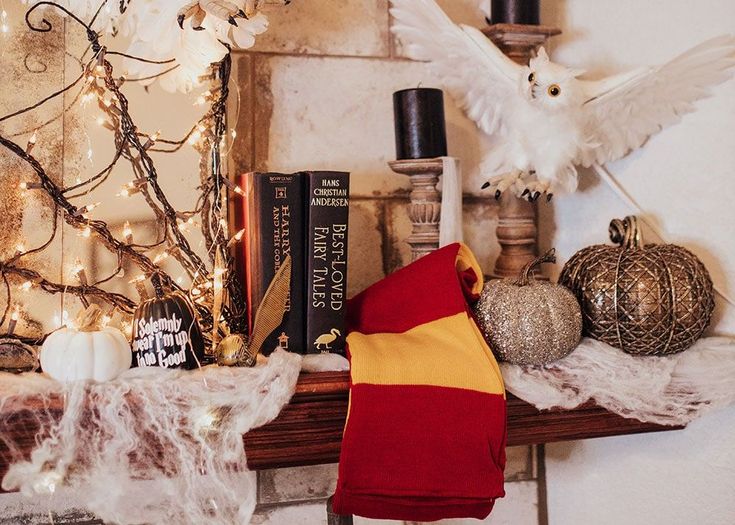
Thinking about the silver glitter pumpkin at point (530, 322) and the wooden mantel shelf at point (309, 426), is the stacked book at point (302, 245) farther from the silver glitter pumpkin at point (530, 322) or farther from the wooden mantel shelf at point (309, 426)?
the silver glitter pumpkin at point (530, 322)

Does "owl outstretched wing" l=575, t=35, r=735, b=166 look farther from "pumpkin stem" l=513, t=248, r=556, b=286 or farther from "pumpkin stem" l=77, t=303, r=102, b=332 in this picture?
"pumpkin stem" l=77, t=303, r=102, b=332

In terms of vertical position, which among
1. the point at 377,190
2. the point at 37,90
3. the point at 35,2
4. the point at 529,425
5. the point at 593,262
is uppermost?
the point at 35,2

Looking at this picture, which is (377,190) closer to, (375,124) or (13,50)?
(375,124)

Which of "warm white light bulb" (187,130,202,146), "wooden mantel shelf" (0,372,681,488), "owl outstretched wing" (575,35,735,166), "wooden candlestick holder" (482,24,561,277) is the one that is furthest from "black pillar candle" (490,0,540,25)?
"wooden mantel shelf" (0,372,681,488)

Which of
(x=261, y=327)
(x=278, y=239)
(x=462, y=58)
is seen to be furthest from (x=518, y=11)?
(x=261, y=327)

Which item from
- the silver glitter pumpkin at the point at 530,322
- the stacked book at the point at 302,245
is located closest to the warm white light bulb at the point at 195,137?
the stacked book at the point at 302,245

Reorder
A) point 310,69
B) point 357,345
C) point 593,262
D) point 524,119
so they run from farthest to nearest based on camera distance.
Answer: point 310,69 → point 524,119 → point 593,262 → point 357,345

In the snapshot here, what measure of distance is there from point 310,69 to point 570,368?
71 centimetres

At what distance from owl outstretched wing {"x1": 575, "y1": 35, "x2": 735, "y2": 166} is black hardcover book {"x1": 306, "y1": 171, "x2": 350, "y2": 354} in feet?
1.45

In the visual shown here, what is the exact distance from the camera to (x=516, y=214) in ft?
4.32

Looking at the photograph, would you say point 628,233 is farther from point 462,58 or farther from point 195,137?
point 195,137

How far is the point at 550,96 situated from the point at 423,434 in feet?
1.84

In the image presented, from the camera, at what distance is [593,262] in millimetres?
1089

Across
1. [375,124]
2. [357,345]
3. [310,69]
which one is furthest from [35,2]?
[357,345]
